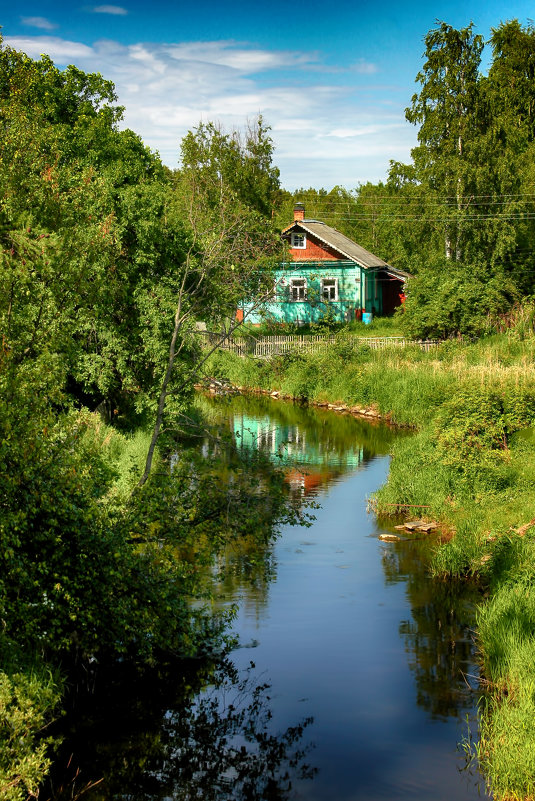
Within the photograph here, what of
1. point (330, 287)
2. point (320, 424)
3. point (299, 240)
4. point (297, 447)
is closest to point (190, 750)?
point (297, 447)

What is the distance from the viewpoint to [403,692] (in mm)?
11789

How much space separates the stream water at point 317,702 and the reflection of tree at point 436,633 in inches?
1.0

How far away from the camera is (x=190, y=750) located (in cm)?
1050

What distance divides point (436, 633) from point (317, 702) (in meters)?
2.77

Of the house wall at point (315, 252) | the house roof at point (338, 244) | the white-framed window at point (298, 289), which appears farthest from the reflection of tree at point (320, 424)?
the house wall at point (315, 252)

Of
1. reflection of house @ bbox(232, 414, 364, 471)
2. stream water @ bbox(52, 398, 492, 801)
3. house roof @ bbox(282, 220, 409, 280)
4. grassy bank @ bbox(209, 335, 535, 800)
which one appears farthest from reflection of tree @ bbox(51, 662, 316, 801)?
house roof @ bbox(282, 220, 409, 280)

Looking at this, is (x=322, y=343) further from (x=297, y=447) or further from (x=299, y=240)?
(x=299, y=240)

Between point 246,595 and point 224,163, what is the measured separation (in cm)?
4686

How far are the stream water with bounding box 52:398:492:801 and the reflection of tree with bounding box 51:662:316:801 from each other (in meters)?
0.02

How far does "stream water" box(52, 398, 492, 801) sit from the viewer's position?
32.4ft

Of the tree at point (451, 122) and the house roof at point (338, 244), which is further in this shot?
the house roof at point (338, 244)

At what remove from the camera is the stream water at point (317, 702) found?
32.4ft

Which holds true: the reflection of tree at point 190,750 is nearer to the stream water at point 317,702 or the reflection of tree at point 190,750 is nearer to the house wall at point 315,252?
the stream water at point 317,702

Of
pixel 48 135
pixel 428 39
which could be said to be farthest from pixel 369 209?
pixel 48 135
